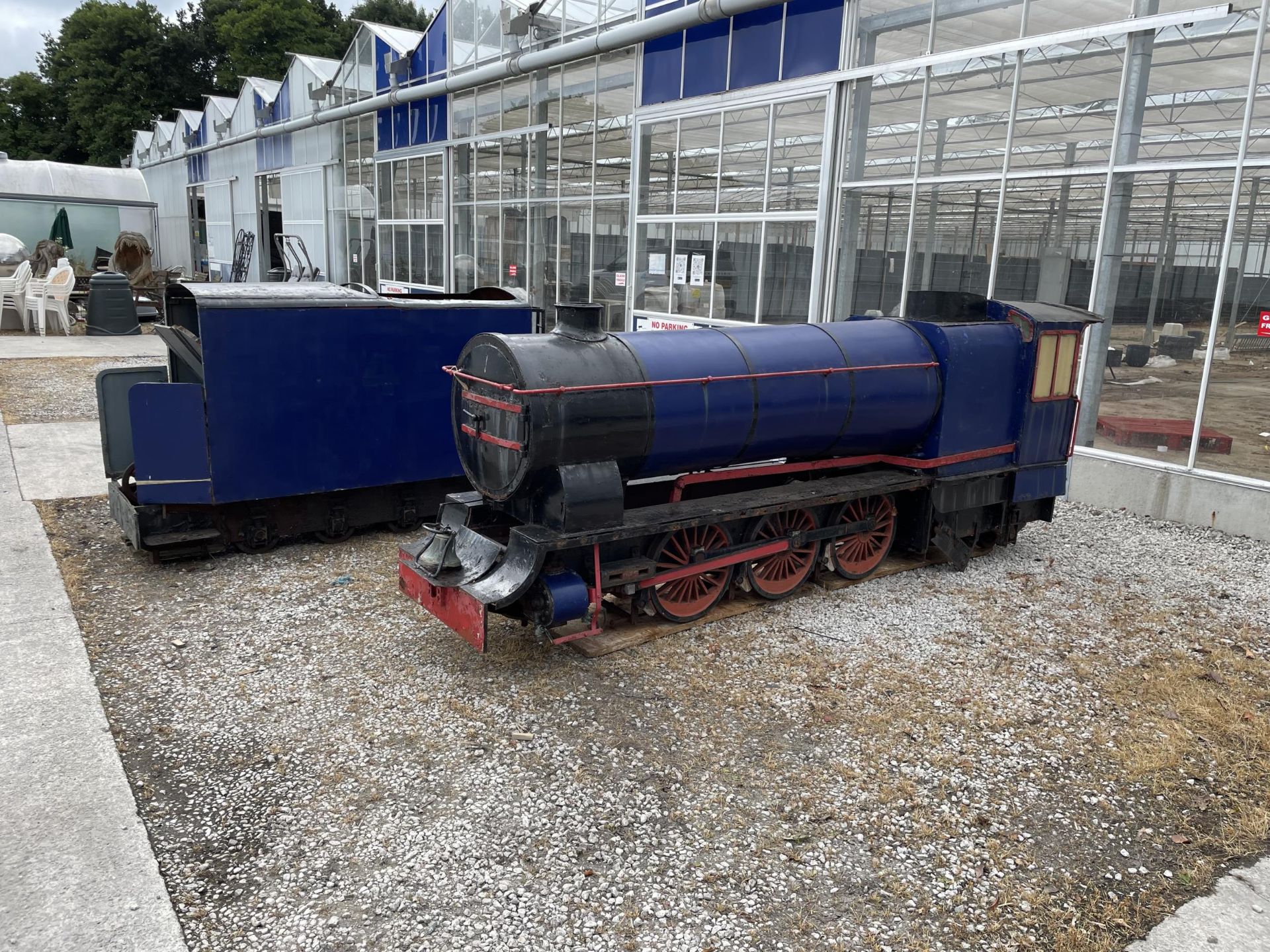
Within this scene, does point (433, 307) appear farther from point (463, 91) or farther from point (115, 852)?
point (463, 91)

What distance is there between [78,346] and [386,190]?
25.9 feet

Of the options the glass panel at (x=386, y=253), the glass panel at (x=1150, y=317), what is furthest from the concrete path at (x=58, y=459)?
the glass panel at (x=386, y=253)

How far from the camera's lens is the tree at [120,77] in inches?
2083

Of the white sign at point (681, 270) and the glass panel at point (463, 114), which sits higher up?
the glass panel at point (463, 114)

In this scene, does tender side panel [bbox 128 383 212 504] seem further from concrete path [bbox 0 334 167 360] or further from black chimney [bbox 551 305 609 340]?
concrete path [bbox 0 334 167 360]

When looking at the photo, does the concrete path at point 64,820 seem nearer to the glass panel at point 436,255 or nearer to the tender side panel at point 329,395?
the tender side panel at point 329,395

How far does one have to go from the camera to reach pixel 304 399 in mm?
7625

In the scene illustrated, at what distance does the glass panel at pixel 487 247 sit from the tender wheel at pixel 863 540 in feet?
39.8

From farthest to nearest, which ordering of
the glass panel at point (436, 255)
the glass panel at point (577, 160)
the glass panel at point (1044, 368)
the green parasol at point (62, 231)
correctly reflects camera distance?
the green parasol at point (62, 231) < the glass panel at point (436, 255) < the glass panel at point (577, 160) < the glass panel at point (1044, 368)

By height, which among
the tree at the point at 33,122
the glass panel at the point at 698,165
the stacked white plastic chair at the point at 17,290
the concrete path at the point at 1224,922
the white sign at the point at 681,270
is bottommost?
the concrete path at the point at 1224,922

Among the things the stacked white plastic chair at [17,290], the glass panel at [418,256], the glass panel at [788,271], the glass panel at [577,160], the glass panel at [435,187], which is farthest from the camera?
the stacked white plastic chair at [17,290]

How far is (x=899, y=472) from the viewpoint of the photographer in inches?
297

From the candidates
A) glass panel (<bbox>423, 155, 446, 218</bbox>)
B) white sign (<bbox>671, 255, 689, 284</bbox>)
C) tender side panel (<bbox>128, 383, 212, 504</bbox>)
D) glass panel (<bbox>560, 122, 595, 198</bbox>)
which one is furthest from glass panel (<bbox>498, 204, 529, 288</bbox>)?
tender side panel (<bbox>128, 383, 212, 504</bbox>)

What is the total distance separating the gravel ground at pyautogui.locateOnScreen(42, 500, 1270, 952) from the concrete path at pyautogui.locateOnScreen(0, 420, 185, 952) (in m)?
0.12
